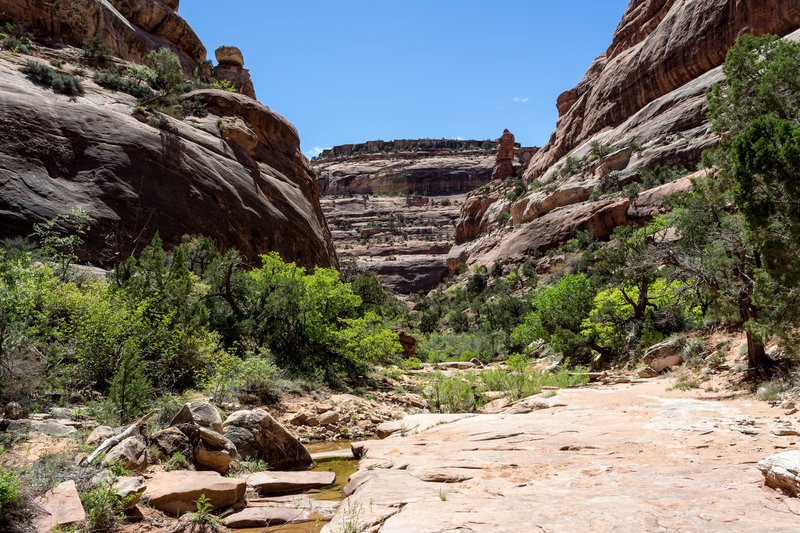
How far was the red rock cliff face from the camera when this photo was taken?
132 feet

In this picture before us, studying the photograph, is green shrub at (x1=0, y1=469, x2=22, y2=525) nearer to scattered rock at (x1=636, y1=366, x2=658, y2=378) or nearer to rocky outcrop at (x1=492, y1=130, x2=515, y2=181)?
scattered rock at (x1=636, y1=366, x2=658, y2=378)

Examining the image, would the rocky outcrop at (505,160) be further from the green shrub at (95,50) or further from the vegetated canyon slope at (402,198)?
the green shrub at (95,50)

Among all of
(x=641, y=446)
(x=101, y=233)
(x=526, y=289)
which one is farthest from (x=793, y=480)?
(x=526, y=289)

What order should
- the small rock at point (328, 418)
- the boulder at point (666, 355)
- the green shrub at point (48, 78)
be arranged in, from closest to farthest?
1. the small rock at point (328, 418)
2. the boulder at point (666, 355)
3. the green shrub at point (48, 78)

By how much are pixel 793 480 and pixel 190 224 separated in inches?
854

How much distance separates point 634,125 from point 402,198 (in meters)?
68.8

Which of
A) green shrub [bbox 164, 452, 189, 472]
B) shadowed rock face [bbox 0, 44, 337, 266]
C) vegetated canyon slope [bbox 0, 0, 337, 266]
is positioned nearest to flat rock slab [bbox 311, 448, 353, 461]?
green shrub [bbox 164, 452, 189, 472]

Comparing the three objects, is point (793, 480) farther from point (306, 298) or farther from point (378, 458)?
point (306, 298)

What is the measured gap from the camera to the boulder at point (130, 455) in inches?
198

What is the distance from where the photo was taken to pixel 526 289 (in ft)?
147

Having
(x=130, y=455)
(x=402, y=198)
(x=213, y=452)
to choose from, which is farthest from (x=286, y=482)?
(x=402, y=198)

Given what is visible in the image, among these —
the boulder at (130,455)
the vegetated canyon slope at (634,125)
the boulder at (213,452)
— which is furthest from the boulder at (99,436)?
the vegetated canyon slope at (634,125)

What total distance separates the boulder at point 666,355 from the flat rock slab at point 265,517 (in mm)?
13326

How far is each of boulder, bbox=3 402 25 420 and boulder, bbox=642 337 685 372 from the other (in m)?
16.4
